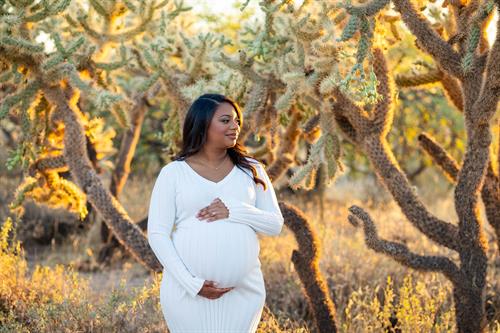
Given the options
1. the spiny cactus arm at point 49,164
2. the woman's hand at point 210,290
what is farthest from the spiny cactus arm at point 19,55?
the woman's hand at point 210,290

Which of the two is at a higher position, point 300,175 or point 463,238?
point 300,175

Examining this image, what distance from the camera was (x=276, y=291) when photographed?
5926 millimetres

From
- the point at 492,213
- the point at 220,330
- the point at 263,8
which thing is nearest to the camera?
the point at 220,330

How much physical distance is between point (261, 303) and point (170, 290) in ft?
1.33

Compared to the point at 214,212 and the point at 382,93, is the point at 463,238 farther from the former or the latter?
the point at 214,212

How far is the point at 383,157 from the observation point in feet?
14.6

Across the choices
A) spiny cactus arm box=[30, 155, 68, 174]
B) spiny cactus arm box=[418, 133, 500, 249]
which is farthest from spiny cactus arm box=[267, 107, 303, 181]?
spiny cactus arm box=[30, 155, 68, 174]

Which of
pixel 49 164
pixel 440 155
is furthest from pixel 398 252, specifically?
pixel 49 164

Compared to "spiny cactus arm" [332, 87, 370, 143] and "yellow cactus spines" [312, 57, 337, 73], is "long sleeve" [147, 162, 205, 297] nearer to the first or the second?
"yellow cactus spines" [312, 57, 337, 73]

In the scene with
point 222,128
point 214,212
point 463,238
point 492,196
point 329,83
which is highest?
point 329,83

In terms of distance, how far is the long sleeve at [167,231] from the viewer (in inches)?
114

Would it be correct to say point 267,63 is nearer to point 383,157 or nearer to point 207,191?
point 383,157

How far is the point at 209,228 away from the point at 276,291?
307cm

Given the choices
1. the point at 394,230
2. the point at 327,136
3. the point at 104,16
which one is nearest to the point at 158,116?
the point at 394,230
